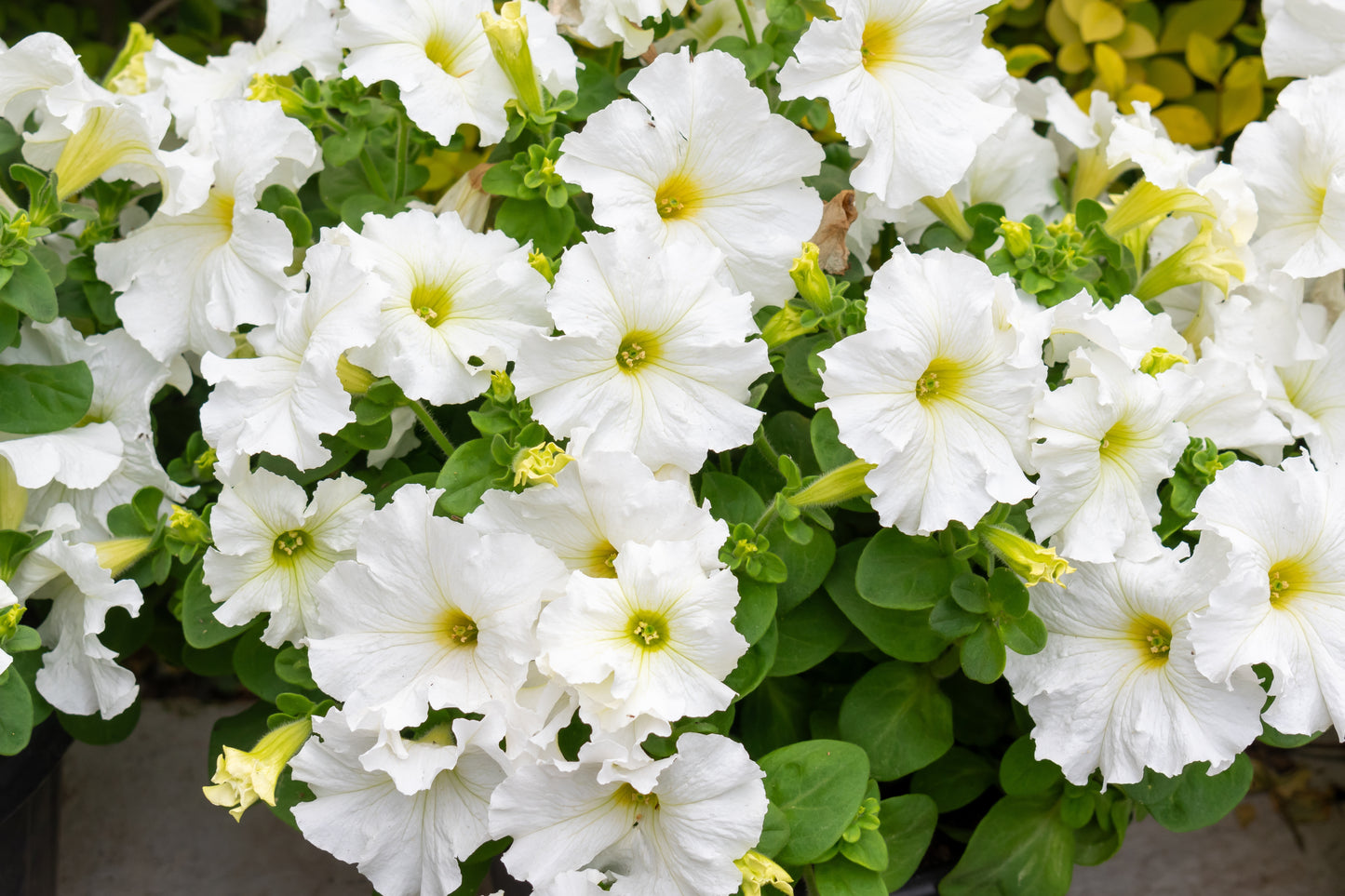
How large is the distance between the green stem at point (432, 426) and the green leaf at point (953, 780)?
53 cm

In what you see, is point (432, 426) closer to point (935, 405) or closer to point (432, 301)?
point (432, 301)

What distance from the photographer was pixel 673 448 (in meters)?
0.83

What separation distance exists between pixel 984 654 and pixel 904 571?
9 centimetres

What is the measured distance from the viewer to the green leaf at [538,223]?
3.18 feet

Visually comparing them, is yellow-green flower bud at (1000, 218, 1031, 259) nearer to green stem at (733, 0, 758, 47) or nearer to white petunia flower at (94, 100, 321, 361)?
green stem at (733, 0, 758, 47)

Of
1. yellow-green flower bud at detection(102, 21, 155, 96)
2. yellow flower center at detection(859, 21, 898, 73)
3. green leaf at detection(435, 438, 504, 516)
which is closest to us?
green leaf at detection(435, 438, 504, 516)

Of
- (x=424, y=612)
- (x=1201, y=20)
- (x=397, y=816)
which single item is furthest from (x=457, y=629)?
(x=1201, y=20)

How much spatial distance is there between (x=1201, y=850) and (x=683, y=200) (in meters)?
1.17

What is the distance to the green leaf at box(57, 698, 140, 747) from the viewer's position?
1.06 meters

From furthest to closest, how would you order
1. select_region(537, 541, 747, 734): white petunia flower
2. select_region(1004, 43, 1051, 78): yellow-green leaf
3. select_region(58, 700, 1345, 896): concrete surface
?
1. select_region(58, 700, 1345, 896): concrete surface
2. select_region(1004, 43, 1051, 78): yellow-green leaf
3. select_region(537, 541, 747, 734): white petunia flower

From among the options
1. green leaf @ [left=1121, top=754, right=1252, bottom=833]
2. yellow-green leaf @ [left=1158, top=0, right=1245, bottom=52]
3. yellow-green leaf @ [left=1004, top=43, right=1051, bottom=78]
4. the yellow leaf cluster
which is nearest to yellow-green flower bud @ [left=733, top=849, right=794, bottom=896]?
green leaf @ [left=1121, top=754, right=1252, bottom=833]

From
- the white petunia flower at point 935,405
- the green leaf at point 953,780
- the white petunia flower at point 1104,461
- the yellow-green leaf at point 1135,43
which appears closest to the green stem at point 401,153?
the white petunia flower at point 935,405

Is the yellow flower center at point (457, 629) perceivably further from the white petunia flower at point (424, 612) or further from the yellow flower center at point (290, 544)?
the yellow flower center at point (290, 544)

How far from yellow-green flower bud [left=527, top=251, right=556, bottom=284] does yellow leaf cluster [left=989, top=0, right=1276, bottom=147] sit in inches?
32.3
